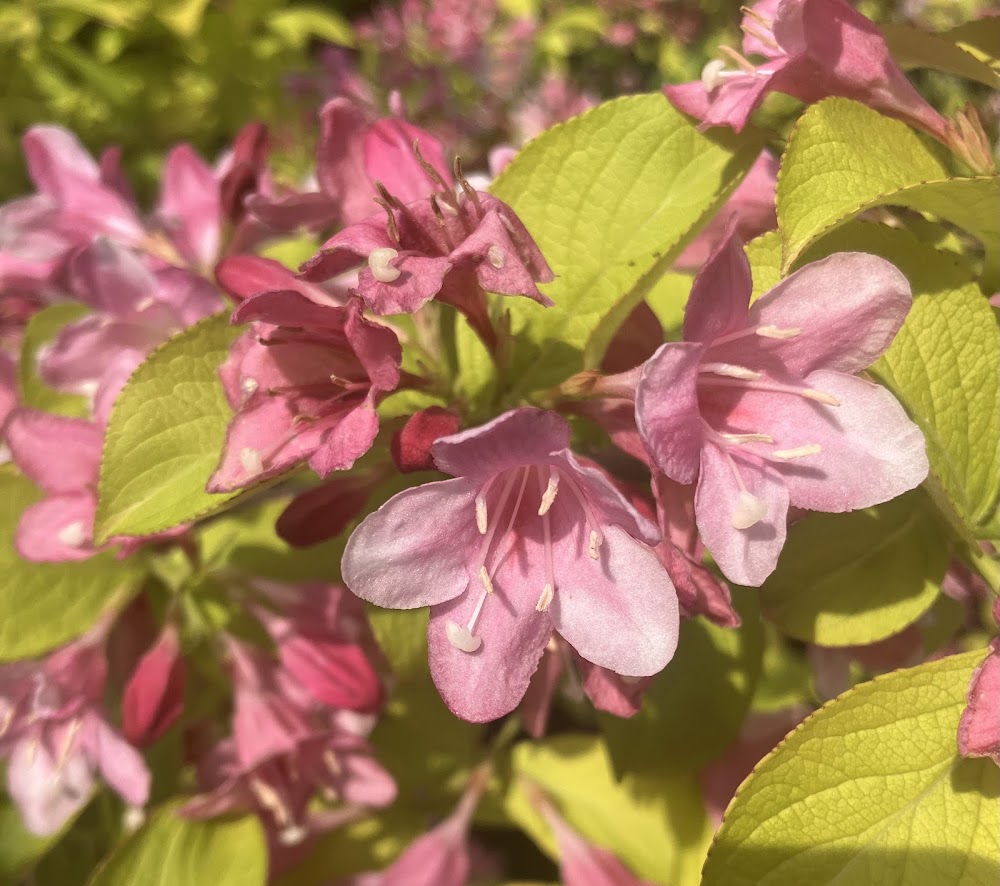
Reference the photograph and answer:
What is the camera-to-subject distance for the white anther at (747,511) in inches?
20.1

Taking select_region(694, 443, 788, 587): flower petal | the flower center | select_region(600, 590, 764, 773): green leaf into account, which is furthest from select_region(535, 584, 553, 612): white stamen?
select_region(600, 590, 764, 773): green leaf

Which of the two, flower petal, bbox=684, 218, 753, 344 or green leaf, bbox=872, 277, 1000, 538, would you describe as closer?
flower petal, bbox=684, 218, 753, 344

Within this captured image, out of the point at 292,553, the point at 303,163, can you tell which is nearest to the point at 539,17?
the point at 303,163

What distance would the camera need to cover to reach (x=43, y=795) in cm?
92

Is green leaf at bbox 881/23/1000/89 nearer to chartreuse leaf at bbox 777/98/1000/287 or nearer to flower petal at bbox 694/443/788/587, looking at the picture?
chartreuse leaf at bbox 777/98/1000/287

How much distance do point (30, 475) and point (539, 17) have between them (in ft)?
9.77

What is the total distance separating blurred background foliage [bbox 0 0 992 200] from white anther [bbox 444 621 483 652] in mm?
1655

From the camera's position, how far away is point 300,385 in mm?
609

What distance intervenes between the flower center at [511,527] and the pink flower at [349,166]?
0.26 meters

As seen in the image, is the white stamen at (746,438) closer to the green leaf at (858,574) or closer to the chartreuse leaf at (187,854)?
the green leaf at (858,574)

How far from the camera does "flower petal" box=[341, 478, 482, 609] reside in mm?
524

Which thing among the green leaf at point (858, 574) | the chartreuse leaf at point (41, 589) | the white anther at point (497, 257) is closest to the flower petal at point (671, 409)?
the white anther at point (497, 257)

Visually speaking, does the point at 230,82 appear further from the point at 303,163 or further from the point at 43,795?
the point at 43,795

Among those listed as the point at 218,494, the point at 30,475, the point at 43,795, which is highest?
the point at 218,494
